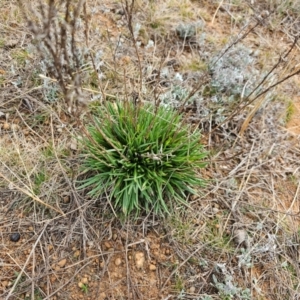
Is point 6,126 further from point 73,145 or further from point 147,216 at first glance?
point 147,216

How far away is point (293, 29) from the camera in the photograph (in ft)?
10.9

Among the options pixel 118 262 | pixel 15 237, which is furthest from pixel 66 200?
pixel 118 262

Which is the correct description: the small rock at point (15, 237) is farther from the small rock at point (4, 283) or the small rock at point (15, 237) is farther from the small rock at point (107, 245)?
the small rock at point (107, 245)

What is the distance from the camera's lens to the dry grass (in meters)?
2.04

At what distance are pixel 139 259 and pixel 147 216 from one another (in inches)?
9.0

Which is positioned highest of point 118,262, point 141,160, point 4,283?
point 141,160

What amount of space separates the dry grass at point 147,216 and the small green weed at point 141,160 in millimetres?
106

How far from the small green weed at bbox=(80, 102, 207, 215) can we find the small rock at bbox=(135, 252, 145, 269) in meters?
0.23

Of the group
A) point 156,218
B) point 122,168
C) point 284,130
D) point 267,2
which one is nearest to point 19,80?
point 122,168

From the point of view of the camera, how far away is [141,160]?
6.88 ft

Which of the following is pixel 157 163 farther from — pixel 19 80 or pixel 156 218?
pixel 19 80

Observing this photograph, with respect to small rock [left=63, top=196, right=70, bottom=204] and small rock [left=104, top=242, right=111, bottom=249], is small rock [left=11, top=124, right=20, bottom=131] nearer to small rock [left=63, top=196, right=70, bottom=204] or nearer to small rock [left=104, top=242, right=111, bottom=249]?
small rock [left=63, top=196, right=70, bottom=204]

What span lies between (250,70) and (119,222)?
5.07 ft

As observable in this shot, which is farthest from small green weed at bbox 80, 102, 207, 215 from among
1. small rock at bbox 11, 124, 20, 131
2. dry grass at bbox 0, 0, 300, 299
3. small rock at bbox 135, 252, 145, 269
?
small rock at bbox 11, 124, 20, 131
